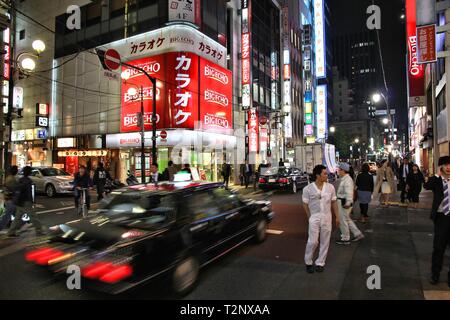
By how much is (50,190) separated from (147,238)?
46.4 feet

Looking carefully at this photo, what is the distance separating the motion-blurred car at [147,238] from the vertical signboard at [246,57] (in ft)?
66.6

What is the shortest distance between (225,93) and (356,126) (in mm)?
92321

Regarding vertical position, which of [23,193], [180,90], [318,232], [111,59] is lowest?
[318,232]

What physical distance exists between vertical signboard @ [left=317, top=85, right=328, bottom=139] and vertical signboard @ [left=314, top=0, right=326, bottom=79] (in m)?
2.70

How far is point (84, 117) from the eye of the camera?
2455 cm

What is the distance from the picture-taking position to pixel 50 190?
15797mm

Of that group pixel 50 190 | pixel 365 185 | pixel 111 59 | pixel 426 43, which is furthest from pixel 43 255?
pixel 426 43

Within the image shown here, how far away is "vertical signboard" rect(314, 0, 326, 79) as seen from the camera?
165 ft

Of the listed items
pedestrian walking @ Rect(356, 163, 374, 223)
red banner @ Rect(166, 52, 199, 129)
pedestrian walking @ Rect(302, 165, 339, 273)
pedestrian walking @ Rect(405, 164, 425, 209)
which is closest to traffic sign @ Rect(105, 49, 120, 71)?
red banner @ Rect(166, 52, 199, 129)

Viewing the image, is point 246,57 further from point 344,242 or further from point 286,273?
point 286,273

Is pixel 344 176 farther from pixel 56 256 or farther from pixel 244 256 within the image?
pixel 56 256

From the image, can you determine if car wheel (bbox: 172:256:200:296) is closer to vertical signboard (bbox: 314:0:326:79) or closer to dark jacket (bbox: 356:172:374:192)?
dark jacket (bbox: 356:172:374:192)

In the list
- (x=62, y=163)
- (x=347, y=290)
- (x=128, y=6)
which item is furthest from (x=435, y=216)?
(x=62, y=163)

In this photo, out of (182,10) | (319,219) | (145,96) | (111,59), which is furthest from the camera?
Result: (145,96)
